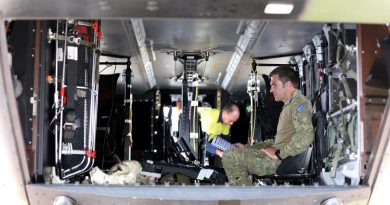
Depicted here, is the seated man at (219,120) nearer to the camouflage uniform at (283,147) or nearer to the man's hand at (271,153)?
the camouflage uniform at (283,147)

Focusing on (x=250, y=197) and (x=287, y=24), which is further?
(x=287, y=24)

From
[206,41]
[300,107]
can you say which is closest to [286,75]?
[300,107]

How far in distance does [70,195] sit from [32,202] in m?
0.29

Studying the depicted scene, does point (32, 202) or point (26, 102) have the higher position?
point (26, 102)

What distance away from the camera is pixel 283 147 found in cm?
470

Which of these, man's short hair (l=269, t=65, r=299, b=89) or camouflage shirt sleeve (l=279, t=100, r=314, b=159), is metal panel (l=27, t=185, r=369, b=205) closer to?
camouflage shirt sleeve (l=279, t=100, r=314, b=159)

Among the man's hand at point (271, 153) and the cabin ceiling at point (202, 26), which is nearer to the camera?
the cabin ceiling at point (202, 26)

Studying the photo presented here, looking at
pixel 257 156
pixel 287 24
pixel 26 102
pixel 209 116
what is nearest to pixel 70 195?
pixel 26 102

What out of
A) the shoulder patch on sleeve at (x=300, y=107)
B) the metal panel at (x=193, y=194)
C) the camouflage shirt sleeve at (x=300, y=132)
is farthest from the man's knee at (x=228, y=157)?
the metal panel at (x=193, y=194)

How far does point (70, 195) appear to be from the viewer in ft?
10.9

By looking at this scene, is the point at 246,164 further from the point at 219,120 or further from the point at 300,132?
the point at 219,120

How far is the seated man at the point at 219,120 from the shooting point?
20.8ft

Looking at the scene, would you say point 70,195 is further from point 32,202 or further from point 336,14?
point 336,14

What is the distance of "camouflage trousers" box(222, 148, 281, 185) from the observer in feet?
15.5
